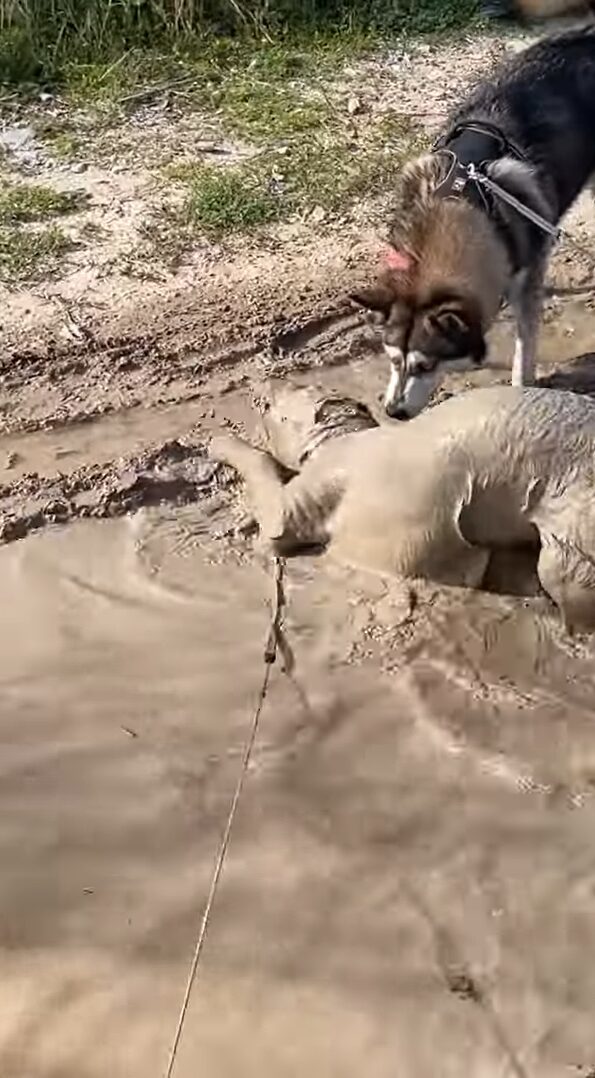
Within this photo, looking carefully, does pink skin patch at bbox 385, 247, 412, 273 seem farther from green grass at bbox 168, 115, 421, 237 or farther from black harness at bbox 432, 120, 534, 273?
green grass at bbox 168, 115, 421, 237

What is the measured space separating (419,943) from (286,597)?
4.12ft

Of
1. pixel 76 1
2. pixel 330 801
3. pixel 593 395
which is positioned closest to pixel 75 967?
pixel 330 801

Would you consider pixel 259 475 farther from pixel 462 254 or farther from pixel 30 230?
pixel 30 230

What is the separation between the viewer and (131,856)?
10.6 ft

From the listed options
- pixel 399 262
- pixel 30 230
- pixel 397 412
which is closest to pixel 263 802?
pixel 397 412

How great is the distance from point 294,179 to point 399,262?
1.58 metres

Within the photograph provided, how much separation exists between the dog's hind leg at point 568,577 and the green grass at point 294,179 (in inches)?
99.5

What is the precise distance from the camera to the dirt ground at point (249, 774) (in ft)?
9.48

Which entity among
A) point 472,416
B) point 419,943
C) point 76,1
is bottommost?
point 419,943

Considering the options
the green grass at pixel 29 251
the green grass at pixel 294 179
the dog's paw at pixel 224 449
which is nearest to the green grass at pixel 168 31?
the green grass at pixel 294 179

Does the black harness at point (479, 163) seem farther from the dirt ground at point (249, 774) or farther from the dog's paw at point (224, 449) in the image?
the dog's paw at point (224, 449)

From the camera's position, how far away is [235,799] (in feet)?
11.1

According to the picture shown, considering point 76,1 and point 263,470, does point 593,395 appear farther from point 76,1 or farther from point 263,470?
point 76,1

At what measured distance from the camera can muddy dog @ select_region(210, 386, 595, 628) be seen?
3764mm
